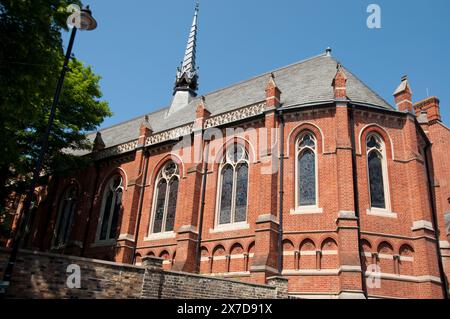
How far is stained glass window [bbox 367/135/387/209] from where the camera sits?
1811cm

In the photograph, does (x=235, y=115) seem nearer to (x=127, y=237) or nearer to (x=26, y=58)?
(x=127, y=237)

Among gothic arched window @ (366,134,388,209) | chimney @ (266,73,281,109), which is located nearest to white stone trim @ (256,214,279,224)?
gothic arched window @ (366,134,388,209)

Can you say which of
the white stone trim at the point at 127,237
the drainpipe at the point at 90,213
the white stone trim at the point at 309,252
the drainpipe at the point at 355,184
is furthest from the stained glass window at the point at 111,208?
the drainpipe at the point at 355,184

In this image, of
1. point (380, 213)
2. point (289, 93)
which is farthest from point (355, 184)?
point (289, 93)

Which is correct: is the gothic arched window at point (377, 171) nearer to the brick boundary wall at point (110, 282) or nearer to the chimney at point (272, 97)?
the chimney at point (272, 97)

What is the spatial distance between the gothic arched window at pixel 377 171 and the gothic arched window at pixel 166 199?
33.9 ft

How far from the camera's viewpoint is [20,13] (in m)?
10.6

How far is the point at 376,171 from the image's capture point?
18781 mm

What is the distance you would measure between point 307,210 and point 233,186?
431 centimetres

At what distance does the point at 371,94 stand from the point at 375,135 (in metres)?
3.11

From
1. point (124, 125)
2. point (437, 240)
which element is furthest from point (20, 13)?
point (124, 125)

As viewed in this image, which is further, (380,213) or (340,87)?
(340,87)

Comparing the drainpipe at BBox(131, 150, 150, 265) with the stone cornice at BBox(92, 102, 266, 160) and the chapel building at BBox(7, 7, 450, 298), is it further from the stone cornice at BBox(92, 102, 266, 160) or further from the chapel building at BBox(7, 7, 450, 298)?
the stone cornice at BBox(92, 102, 266, 160)
